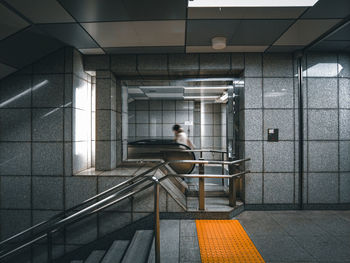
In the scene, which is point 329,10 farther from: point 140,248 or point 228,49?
point 140,248

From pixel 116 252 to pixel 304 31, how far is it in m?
4.24

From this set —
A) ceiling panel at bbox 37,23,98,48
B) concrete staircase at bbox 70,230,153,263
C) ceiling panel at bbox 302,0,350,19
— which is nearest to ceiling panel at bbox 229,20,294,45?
ceiling panel at bbox 302,0,350,19

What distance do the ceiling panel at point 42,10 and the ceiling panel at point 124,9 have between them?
0.38ft

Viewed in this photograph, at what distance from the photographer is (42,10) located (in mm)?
2441

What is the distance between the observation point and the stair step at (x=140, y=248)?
2.47 metres

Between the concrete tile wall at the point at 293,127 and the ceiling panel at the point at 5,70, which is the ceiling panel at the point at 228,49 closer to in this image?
the concrete tile wall at the point at 293,127

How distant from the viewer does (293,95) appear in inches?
147

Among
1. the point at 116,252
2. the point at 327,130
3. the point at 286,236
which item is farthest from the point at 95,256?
the point at 327,130

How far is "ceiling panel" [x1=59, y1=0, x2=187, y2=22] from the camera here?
92.4 inches

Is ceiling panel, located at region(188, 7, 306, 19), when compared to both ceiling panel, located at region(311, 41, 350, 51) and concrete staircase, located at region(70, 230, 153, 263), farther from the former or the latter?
concrete staircase, located at region(70, 230, 153, 263)

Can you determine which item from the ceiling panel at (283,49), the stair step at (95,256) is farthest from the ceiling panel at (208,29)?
the stair step at (95,256)

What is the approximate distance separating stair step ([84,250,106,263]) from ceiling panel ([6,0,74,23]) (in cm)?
339

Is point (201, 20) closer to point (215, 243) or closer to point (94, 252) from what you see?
point (215, 243)

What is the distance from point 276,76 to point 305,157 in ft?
5.22
